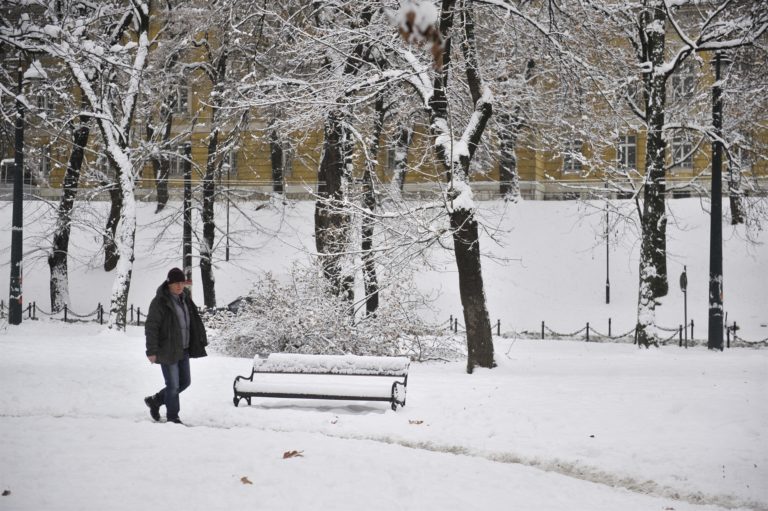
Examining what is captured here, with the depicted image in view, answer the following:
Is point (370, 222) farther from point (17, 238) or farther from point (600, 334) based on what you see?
point (600, 334)

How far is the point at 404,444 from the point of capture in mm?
9844

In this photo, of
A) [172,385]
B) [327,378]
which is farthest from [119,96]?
[172,385]

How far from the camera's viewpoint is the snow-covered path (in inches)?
288

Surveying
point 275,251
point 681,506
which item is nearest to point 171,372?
point 681,506

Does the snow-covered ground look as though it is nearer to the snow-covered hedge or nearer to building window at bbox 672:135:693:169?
the snow-covered hedge

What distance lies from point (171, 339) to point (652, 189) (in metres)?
13.2

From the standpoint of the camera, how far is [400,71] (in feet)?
50.4

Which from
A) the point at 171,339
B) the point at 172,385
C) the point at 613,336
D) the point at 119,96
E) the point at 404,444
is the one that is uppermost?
the point at 119,96

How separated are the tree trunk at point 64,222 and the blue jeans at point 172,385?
654 inches

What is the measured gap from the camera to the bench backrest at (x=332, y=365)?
39.8 feet

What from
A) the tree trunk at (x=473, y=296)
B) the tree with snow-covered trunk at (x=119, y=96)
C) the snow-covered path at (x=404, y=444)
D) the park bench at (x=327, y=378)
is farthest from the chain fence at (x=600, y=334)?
the park bench at (x=327, y=378)

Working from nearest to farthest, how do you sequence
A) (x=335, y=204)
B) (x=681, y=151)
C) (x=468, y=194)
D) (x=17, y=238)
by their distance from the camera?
1. (x=468, y=194)
2. (x=335, y=204)
3. (x=17, y=238)
4. (x=681, y=151)

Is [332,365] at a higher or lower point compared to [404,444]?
higher

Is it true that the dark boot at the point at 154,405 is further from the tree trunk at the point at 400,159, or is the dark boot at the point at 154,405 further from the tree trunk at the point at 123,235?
the tree trunk at the point at 400,159
